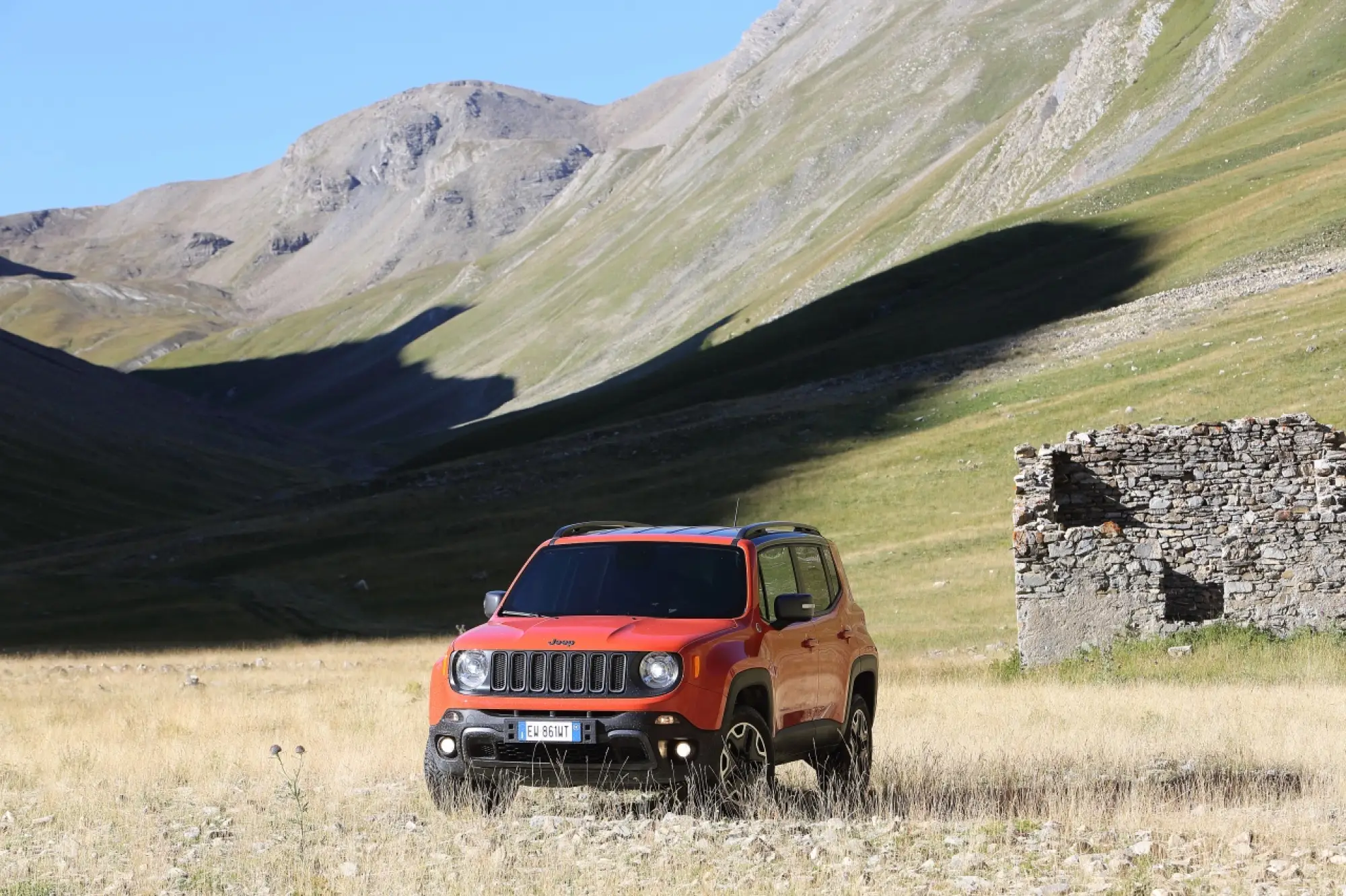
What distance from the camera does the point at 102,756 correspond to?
17.4m

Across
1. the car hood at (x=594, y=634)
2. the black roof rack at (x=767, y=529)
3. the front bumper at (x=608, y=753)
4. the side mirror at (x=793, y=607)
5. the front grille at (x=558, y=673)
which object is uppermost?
the black roof rack at (x=767, y=529)

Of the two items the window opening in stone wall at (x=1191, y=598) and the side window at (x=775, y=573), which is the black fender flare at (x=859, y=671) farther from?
the window opening in stone wall at (x=1191, y=598)

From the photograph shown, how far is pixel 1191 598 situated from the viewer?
85.5ft

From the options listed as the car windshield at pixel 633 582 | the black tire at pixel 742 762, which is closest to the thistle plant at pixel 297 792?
the car windshield at pixel 633 582

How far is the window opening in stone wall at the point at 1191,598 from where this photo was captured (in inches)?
1016

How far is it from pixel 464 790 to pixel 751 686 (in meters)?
2.44

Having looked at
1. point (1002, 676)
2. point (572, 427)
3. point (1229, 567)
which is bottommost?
point (1002, 676)

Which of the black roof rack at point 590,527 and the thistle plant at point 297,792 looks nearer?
the thistle plant at point 297,792

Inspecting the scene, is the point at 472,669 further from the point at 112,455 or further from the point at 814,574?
the point at 112,455

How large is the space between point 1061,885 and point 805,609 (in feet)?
12.8

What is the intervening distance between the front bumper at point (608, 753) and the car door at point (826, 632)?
2.14 meters

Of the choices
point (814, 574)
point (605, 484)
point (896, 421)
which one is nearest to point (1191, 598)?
point (814, 574)

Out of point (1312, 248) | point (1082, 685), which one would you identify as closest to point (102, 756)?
point (1082, 685)

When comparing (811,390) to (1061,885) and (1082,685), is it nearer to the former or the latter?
(1082,685)
